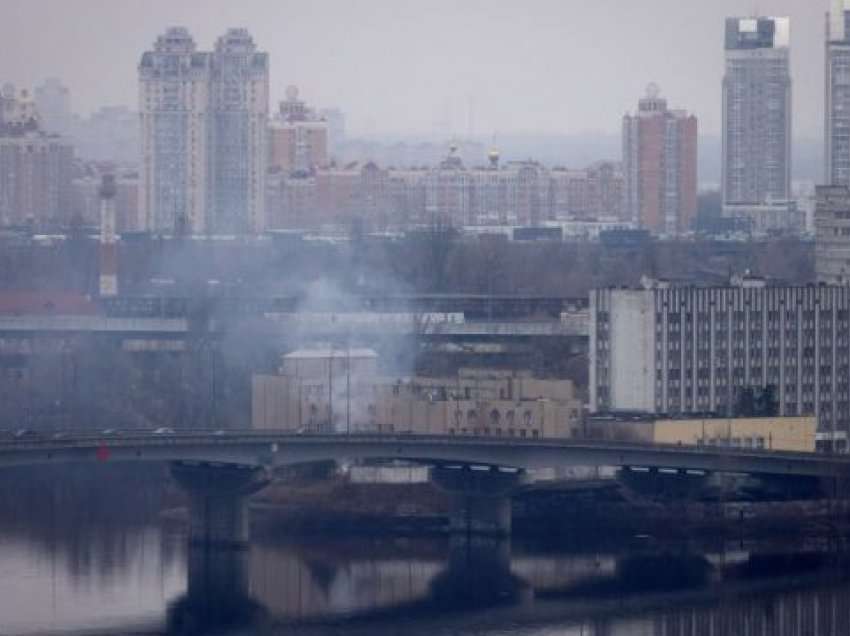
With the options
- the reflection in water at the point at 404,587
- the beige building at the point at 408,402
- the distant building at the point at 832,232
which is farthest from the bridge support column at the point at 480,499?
the distant building at the point at 832,232

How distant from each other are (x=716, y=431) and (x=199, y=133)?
81.8 feet

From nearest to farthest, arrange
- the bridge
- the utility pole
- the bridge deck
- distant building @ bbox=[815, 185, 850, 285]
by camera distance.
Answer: the bridge deck
the bridge
the utility pole
distant building @ bbox=[815, 185, 850, 285]

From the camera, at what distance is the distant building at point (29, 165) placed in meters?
44.9

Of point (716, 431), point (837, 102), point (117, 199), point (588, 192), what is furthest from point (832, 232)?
point (588, 192)

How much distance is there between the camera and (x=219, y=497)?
19.7 meters

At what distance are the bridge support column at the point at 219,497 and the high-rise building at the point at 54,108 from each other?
84.4 feet

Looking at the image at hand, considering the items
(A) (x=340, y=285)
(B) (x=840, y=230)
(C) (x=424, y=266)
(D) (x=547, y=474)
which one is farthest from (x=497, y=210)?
(D) (x=547, y=474)

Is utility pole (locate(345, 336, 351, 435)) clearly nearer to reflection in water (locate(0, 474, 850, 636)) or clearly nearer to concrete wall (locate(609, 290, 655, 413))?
concrete wall (locate(609, 290, 655, 413))

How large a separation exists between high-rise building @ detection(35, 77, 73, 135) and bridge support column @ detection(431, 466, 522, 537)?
25.4 metres

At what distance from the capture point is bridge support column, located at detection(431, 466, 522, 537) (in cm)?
2003

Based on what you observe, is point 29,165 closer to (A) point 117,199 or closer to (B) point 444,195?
(A) point 117,199

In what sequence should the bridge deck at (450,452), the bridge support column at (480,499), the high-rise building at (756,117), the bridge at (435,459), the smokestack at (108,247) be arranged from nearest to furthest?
the bridge deck at (450,452) → the bridge at (435,459) → the bridge support column at (480,499) → the smokestack at (108,247) → the high-rise building at (756,117)

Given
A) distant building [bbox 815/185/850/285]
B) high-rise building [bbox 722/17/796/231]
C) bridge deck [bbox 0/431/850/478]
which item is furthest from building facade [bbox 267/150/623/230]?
bridge deck [bbox 0/431/850/478]

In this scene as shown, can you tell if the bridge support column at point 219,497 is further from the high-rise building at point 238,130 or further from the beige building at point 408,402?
the high-rise building at point 238,130
